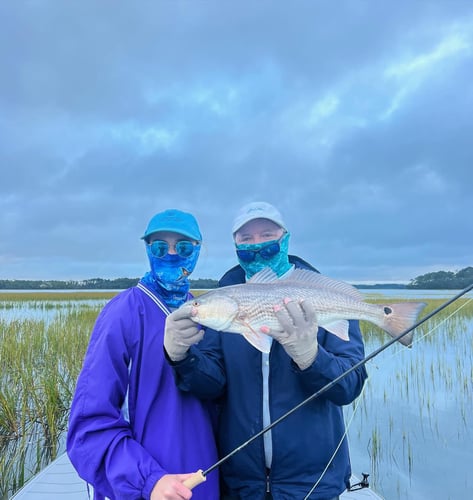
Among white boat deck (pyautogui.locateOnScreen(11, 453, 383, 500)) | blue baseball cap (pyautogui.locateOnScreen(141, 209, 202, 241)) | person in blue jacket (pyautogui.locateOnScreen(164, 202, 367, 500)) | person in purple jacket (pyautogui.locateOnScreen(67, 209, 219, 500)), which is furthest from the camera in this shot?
white boat deck (pyautogui.locateOnScreen(11, 453, 383, 500))

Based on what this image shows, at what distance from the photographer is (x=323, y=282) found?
121 inches

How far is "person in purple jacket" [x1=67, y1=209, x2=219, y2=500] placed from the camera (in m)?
2.27

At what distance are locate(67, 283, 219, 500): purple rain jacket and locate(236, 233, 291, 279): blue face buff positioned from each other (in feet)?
Result: 2.49

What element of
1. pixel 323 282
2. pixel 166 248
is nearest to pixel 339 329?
pixel 323 282

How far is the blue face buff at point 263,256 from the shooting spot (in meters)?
3.06

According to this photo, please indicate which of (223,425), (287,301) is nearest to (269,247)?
(287,301)

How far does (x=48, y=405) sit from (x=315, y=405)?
246 inches

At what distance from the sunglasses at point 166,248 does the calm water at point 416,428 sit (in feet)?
6.90

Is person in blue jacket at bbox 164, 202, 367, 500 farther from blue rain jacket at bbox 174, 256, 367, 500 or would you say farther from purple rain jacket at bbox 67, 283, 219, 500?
purple rain jacket at bbox 67, 283, 219, 500

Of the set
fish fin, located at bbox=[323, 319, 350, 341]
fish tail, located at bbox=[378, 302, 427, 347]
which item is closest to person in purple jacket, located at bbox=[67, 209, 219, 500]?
fish fin, located at bbox=[323, 319, 350, 341]

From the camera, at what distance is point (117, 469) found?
2.24 m

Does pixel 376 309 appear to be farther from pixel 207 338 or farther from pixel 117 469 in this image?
pixel 117 469

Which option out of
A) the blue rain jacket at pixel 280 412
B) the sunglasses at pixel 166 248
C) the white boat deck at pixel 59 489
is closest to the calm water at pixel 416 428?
the white boat deck at pixel 59 489

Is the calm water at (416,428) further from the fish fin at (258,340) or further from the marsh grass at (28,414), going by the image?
the marsh grass at (28,414)
